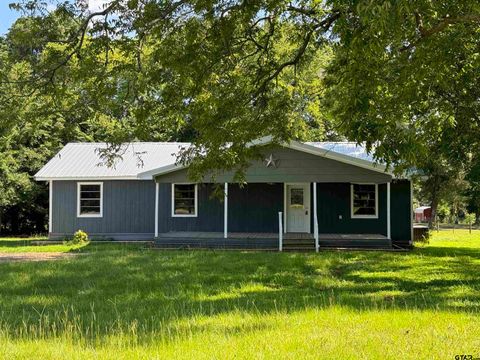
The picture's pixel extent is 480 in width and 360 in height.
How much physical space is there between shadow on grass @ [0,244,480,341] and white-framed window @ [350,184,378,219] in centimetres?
568

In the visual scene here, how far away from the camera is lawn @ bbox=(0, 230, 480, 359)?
5035mm

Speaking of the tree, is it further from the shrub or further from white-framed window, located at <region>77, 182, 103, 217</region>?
white-framed window, located at <region>77, 182, 103, 217</region>

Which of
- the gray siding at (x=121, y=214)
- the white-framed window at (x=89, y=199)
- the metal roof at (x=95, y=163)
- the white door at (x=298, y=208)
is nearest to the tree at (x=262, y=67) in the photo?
the white door at (x=298, y=208)

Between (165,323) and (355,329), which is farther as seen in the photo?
(165,323)

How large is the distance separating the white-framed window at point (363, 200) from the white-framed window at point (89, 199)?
1087cm

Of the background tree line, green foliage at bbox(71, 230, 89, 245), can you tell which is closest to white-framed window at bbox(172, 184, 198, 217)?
green foliage at bbox(71, 230, 89, 245)

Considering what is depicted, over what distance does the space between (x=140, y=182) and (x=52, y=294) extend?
1372 cm

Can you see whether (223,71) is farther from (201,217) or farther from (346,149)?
(346,149)

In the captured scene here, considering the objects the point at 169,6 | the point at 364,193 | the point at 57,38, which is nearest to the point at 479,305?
the point at 169,6

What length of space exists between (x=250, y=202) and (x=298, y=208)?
1989 mm

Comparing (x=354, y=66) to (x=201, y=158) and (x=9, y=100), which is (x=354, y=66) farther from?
(x=9, y=100)

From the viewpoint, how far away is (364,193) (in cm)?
2108

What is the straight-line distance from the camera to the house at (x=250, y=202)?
19.0 meters

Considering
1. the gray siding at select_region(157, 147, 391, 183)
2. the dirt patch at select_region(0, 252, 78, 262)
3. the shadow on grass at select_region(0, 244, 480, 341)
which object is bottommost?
the dirt patch at select_region(0, 252, 78, 262)
